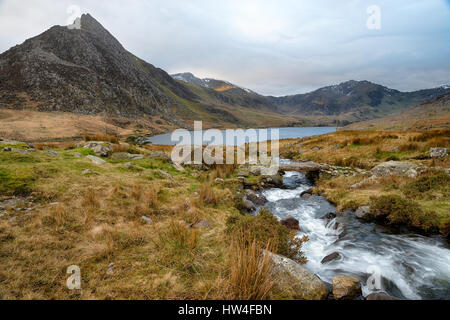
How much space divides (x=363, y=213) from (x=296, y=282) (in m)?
6.29

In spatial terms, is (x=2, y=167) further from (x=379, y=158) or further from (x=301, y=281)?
(x=379, y=158)

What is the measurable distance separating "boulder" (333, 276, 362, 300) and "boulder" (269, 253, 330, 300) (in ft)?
0.68

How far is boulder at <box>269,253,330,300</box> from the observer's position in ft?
12.4

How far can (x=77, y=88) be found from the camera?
9169 centimetres

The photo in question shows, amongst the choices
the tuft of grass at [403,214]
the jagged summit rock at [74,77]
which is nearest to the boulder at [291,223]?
the tuft of grass at [403,214]

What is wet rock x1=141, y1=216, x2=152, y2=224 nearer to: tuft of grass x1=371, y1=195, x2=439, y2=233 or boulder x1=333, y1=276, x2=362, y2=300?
boulder x1=333, y1=276, x2=362, y2=300

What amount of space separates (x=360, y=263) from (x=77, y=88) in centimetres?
11854

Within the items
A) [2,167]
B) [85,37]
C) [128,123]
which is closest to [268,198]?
[2,167]

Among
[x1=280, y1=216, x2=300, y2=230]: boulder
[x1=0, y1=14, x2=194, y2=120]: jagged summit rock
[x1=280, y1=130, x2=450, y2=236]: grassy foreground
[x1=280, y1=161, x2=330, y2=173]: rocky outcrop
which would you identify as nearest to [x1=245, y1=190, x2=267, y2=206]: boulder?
[x1=280, y1=216, x2=300, y2=230]: boulder

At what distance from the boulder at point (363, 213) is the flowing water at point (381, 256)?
0.24m

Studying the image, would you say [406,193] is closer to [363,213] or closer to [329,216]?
[363,213]

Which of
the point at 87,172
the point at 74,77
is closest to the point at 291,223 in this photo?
the point at 87,172

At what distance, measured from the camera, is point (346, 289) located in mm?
4164

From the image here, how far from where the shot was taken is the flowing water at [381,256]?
488cm
